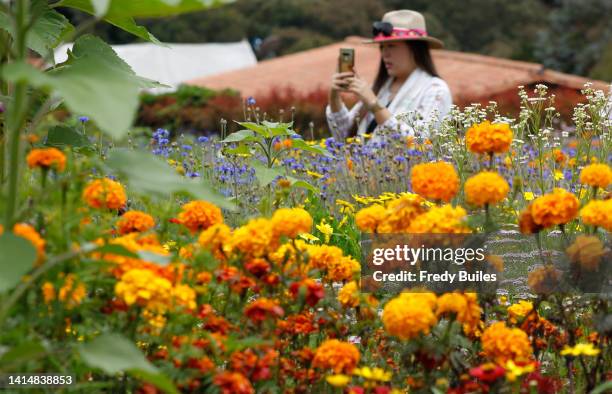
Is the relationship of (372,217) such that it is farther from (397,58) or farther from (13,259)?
(397,58)

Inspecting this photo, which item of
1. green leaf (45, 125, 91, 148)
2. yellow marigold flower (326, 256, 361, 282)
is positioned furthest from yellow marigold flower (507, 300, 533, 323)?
green leaf (45, 125, 91, 148)

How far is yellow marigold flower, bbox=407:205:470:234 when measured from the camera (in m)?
1.81

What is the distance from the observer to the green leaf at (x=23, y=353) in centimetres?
148

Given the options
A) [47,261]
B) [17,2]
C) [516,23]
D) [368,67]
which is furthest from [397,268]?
[516,23]

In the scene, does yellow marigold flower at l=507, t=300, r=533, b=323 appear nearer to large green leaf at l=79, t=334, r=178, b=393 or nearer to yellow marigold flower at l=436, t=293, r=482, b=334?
yellow marigold flower at l=436, t=293, r=482, b=334

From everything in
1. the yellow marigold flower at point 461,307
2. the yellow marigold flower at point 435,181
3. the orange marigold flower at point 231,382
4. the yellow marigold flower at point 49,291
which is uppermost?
the yellow marigold flower at point 435,181

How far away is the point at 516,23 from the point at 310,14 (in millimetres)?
6319

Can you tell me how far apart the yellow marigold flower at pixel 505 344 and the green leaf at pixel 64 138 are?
4.29 ft

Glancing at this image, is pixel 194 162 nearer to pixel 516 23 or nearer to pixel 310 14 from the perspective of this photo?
pixel 310 14

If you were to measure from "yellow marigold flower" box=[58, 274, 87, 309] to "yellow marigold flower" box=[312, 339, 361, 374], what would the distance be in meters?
0.46

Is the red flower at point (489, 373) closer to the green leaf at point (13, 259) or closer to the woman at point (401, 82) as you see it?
the green leaf at point (13, 259)

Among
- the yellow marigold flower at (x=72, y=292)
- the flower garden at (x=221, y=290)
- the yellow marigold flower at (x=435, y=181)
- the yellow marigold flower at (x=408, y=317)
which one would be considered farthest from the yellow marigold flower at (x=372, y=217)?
the yellow marigold flower at (x=72, y=292)

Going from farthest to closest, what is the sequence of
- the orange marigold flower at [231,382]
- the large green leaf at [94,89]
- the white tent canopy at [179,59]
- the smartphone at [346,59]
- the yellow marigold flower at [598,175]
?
the white tent canopy at [179,59] < the smartphone at [346,59] < the yellow marigold flower at [598,175] < the orange marigold flower at [231,382] < the large green leaf at [94,89]

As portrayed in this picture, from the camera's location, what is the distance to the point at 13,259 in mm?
1471
